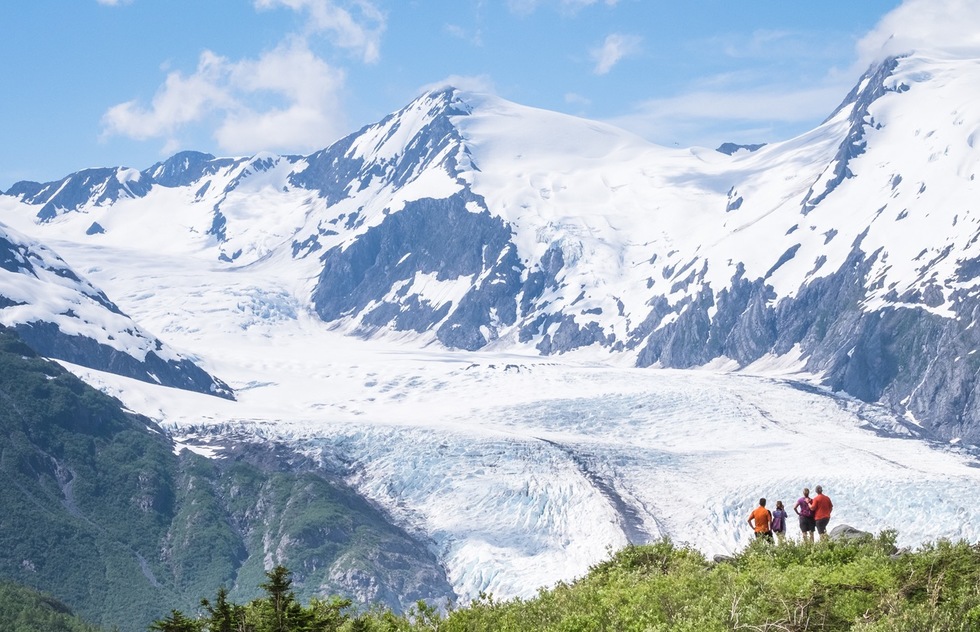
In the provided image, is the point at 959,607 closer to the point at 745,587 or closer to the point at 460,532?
the point at 745,587

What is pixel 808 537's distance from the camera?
121 feet

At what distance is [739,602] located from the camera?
1120 inches

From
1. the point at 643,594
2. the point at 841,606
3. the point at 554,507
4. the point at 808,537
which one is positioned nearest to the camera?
the point at 841,606

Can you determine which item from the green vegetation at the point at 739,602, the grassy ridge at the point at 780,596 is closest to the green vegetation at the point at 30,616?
the green vegetation at the point at 739,602

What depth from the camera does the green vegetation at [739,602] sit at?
26.8 m

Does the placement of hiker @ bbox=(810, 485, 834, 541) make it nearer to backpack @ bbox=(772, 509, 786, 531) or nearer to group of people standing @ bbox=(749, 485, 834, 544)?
group of people standing @ bbox=(749, 485, 834, 544)

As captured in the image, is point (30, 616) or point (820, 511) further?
point (30, 616)

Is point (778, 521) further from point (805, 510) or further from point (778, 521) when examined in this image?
point (805, 510)

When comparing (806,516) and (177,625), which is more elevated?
(806,516)

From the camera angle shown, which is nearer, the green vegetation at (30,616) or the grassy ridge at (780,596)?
the grassy ridge at (780,596)

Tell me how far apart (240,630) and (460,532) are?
16817cm

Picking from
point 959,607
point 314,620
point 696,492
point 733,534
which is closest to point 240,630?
point 314,620

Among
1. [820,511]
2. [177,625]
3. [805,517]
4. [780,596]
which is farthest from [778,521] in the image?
[177,625]

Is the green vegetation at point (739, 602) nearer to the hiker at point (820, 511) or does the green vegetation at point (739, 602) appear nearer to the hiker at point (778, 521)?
the hiker at point (820, 511)
